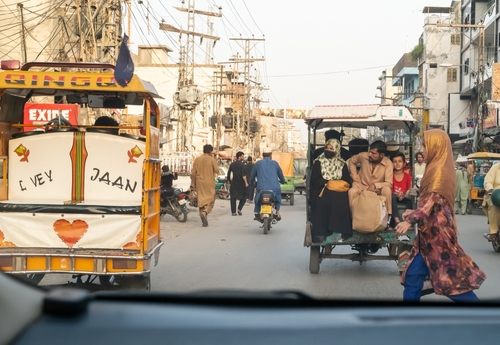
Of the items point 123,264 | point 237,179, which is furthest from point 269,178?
point 123,264

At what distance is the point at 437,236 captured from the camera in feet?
17.9

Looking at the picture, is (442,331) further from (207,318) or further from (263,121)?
(263,121)

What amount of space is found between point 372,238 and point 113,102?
3784 millimetres

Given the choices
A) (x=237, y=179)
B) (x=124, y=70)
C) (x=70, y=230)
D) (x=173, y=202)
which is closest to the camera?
(x=124, y=70)

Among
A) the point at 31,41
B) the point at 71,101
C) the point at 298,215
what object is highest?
the point at 31,41

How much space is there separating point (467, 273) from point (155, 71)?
6021cm

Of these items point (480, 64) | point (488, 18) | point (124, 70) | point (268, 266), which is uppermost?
point (488, 18)

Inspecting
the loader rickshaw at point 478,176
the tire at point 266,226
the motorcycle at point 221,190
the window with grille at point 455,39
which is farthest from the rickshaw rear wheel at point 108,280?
the window with grille at point 455,39

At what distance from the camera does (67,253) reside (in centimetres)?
633

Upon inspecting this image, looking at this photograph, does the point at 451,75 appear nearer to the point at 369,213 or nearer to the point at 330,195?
the point at 330,195

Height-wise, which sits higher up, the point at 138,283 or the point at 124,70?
the point at 124,70

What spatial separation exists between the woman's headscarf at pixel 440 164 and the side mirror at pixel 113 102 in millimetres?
3629

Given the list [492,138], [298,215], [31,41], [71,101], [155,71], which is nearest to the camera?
[71,101]

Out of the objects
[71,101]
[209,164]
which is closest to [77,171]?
[71,101]
